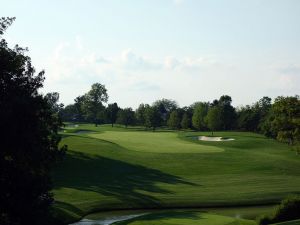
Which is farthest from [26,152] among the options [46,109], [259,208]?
[259,208]

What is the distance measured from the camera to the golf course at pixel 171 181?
41750 millimetres

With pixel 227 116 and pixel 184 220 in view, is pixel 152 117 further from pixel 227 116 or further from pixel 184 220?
pixel 184 220

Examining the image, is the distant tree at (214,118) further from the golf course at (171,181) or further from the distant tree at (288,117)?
the distant tree at (288,117)

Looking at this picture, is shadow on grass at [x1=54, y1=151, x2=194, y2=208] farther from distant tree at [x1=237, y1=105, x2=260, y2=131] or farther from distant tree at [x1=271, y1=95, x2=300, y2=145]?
distant tree at [x1=237, y1=105, x2=260, y2=131]

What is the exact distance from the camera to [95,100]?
7544 inches

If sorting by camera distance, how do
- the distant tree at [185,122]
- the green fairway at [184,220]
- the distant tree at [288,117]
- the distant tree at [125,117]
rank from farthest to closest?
the distant tree at [125,117] < the distant tree at [185,122] < the distant tree at [288,117] < the green fairway at [184,220]

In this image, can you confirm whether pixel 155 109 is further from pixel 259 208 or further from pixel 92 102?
pixel 259 208

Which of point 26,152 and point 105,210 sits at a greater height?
point 26,152

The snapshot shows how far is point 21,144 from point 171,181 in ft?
113

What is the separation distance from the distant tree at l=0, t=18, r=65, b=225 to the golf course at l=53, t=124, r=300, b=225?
40.6 ft

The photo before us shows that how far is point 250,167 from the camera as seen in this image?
214 feet

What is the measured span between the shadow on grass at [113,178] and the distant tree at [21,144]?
20.9 m

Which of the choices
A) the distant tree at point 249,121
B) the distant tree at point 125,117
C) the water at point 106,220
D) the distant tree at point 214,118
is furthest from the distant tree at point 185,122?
the water at point 106,220

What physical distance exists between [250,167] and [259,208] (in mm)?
21156
